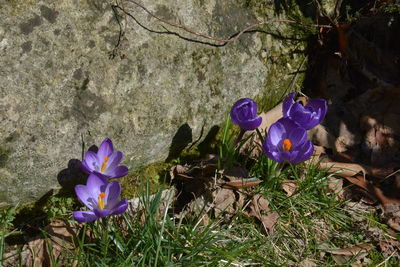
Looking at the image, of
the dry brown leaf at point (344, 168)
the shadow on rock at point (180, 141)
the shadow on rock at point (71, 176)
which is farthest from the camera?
the dry brown leaf at point (344, 168)

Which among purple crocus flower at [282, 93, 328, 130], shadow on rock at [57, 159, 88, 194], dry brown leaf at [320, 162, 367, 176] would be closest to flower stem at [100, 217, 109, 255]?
shadow on rock at [57, 159, 88, 194]

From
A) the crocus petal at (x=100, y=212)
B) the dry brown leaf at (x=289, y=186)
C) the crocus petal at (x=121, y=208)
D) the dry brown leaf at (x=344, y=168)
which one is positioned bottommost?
the dry brown leaf at (x=344, y=168)

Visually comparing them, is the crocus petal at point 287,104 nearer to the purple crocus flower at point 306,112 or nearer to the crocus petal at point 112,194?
the purple crocus flower at point 306,112

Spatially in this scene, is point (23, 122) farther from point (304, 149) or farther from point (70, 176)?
point (304, 149)

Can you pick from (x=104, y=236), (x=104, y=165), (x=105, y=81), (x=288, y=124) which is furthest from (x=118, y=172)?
(x=288, y=124)

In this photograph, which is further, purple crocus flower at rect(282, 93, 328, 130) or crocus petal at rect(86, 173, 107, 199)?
purple crocus flower at rect(282, 93, 328, 130)

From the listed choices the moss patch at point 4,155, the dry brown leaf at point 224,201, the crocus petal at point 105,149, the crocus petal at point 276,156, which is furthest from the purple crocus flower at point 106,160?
the crocus petal at point 276,156

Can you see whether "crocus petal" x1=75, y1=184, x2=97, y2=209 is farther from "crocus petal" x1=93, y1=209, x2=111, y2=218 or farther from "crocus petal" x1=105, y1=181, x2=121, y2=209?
"crocus petal" x1=93, y1=209, x2=111, y2=218
